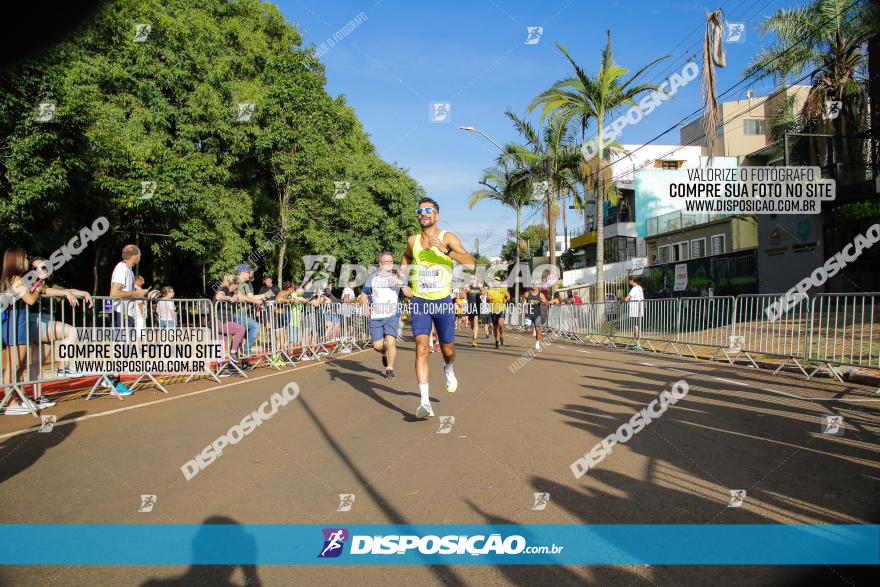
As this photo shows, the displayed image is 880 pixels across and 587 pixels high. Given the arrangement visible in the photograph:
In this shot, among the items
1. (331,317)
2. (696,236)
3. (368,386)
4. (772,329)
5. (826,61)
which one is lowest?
(368,386)

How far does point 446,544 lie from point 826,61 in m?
27.0

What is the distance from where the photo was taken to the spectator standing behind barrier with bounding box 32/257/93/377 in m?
7.55

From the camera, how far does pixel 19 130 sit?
14039 mm

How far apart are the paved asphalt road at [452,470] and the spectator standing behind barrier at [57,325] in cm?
61

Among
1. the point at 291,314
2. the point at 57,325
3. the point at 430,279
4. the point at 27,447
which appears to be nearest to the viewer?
the point at 27,447

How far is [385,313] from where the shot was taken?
10727 millimetres

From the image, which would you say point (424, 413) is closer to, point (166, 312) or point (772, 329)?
point (166, 312)

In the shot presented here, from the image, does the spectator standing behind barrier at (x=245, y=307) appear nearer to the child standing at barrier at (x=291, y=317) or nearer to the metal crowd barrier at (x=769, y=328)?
the child standing at barrier at (x=291, y=317)

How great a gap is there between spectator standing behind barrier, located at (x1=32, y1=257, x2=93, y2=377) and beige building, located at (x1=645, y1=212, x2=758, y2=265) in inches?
1159

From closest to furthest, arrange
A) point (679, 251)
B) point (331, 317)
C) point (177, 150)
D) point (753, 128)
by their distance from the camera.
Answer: point (331, 317), point (177, 150), point (679, 251), point (753, 128)

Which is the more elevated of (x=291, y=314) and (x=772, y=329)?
(x=291, y=314)

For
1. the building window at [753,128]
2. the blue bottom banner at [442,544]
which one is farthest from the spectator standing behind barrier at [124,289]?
the building window at [753,128]

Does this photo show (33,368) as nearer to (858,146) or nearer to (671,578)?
(671,578)

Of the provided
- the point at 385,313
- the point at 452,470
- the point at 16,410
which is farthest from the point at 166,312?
the point at 452,470
